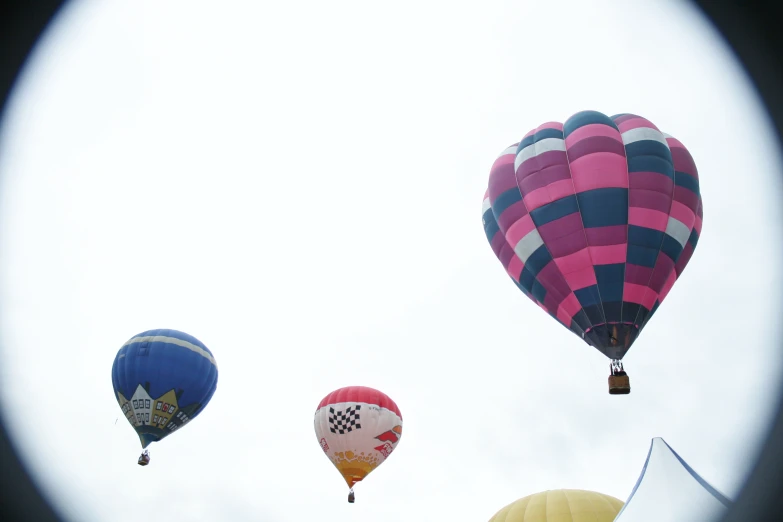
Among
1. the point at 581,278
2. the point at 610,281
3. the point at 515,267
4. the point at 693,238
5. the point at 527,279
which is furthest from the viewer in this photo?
the point at 515,267

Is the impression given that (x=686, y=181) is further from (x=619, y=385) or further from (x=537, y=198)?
(x=619, y=385)

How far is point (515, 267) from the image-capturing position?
10883 millimetres

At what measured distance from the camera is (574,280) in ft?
32.4

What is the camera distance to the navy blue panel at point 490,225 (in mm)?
11422

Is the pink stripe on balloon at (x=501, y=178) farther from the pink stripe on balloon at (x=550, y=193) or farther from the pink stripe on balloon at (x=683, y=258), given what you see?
the pink stripe on balloon at (x=683, y=258)

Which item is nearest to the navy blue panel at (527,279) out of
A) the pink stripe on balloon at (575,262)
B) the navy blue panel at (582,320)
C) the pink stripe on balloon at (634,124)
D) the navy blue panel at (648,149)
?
the pink stripe on balloon at (575,262)

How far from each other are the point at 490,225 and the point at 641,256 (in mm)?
2892

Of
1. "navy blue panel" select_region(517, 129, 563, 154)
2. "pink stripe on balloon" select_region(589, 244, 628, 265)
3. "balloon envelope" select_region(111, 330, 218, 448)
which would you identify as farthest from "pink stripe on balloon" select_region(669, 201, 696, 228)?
"balloon envelope" select_region(111, 330, 218, 448)

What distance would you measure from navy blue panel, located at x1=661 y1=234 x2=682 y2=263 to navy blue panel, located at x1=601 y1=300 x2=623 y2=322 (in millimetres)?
1339

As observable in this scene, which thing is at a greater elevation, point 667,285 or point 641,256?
point 641,256

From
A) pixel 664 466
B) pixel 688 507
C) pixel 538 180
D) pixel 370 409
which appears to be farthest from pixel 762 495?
pixel 370 409

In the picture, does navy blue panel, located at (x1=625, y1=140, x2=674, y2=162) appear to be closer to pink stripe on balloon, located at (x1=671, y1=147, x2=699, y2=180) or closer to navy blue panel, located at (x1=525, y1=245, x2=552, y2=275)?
pink stripe on balloon, located at (x1=671, y1=147, x2=699, y2=180)

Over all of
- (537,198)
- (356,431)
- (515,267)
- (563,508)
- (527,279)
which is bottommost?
(563,508)

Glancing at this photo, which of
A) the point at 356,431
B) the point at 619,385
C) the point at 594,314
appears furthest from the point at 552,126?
the point at 356,431
